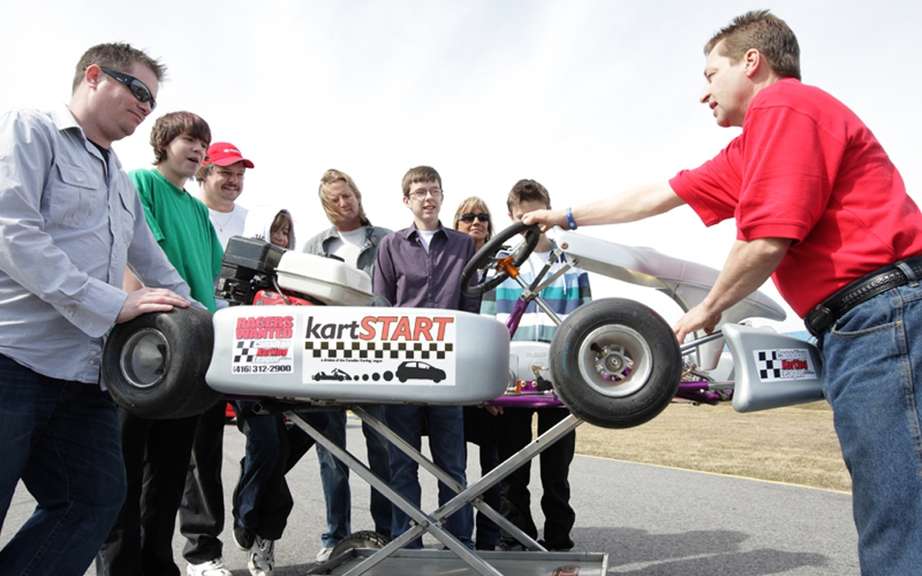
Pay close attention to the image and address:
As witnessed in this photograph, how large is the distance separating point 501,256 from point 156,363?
1371 mm

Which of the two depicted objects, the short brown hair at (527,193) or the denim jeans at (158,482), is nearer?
the denim jeans at (158,482)

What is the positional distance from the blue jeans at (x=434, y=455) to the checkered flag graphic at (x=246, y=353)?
1.39 meters

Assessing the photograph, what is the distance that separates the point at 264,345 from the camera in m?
2.22

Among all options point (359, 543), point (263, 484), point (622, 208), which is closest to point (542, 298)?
point (622, 208)

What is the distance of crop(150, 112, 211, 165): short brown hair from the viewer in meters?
3.20

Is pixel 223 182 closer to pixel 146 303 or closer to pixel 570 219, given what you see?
pixel 146 303

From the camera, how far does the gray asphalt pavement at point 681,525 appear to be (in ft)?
12.4

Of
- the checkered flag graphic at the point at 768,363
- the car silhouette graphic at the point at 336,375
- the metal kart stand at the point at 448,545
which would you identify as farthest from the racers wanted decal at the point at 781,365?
the car silhouette graphic at the point at 336,375

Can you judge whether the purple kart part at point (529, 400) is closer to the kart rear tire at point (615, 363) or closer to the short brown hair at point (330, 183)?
the kart rear tire at point (615, 363)

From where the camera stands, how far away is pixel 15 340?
2053 millimetres

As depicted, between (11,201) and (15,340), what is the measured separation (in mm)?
387

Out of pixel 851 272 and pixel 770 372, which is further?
pixel 770 372

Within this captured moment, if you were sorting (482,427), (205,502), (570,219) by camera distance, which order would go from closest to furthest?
(570,219) < (205,502) < (482,427)

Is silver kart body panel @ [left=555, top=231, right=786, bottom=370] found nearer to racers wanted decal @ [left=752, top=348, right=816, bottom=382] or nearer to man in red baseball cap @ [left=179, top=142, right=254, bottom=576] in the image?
racers wanted decal @ [left=752, top=348, right=816, bottom=382]
